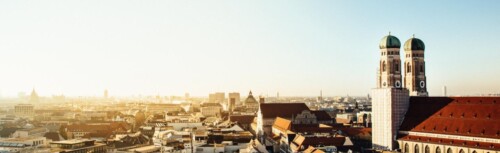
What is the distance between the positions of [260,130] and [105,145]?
45.5 metres

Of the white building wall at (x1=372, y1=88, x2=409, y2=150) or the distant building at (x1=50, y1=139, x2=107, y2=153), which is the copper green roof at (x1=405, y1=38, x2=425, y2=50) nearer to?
the white building wall at (x1=372, y1=88, x2=409, y2=150)

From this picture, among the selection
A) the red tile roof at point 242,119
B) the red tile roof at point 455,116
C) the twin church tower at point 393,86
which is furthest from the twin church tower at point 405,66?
the red tile roof at point 242,119

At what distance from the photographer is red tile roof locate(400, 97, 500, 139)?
83.8 meters

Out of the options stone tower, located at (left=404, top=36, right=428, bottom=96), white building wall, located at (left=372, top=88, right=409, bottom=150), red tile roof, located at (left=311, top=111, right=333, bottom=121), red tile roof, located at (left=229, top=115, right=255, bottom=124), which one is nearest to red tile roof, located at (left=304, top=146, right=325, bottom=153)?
white building wall, located at (left=372, top=88, right=409, bottom=150)

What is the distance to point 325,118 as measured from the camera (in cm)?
14350

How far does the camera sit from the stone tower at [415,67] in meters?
103

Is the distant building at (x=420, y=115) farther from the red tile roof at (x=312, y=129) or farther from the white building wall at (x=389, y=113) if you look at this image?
the red tile roof at (x=312, y=129)

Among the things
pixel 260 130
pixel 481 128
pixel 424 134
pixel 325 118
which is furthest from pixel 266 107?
pixel 481 128

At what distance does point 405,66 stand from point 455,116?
717 inches

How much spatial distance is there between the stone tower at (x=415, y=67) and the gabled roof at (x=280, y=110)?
43394 mm

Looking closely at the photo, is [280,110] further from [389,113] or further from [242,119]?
[389,113]

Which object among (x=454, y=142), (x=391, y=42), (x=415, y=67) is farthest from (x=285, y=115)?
(x=454, y=142)

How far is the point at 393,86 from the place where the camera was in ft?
324

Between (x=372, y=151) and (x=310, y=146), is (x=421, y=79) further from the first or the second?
(x=310, y=146)
